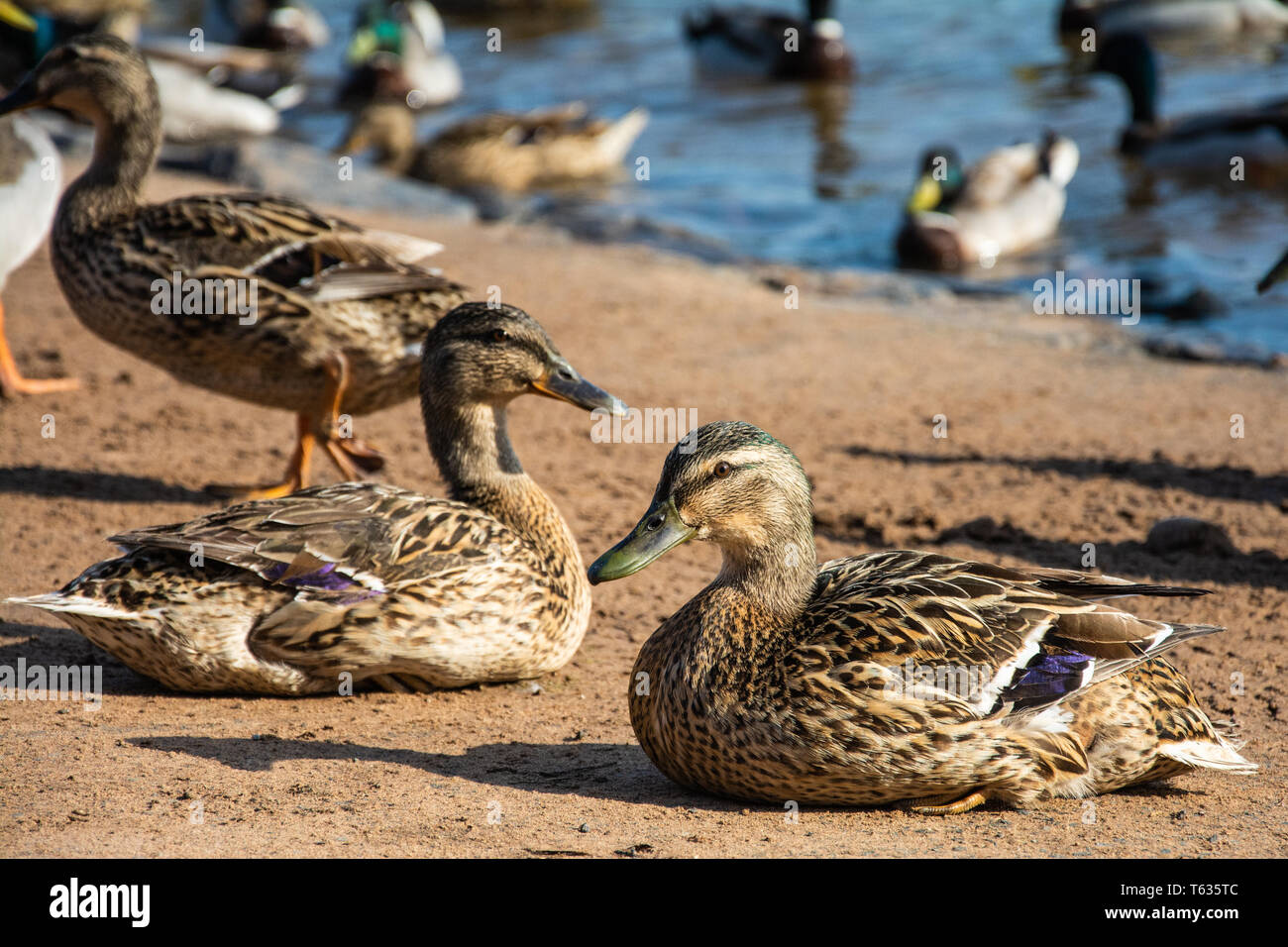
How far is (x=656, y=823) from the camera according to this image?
3984 mm

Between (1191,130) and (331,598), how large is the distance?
13131mm

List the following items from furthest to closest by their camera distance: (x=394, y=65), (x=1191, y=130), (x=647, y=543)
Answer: (x=394, y=65)
(x=1191, y=130)
(x=647, y=543)

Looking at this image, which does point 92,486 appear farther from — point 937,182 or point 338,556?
point 937,182

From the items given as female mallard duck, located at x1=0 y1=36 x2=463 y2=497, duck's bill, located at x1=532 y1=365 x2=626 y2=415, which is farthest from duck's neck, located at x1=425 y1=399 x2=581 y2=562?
female mallard duck, located at x1=0 y1=36 x2=463 y2=497

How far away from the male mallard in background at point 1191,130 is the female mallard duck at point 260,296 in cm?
1070

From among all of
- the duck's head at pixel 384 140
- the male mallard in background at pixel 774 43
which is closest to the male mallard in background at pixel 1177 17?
the male mallard in background at pixel 774 43

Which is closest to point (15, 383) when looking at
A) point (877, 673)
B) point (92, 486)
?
point (92, 486)

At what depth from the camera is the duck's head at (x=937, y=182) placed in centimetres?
1362

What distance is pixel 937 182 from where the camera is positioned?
13797 millimetres

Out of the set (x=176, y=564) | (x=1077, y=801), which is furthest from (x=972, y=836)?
(x=176, y=564)

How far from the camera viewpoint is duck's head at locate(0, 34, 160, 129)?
7129 millimetres

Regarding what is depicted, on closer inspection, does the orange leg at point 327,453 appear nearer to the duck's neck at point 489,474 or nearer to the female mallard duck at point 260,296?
the female mallard duck at point 260,296

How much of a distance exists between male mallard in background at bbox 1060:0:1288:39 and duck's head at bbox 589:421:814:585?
17899 mm

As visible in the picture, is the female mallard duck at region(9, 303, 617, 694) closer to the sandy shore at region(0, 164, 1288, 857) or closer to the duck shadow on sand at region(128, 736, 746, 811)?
the sandy shore at region(0, 164, 1288, 857)
